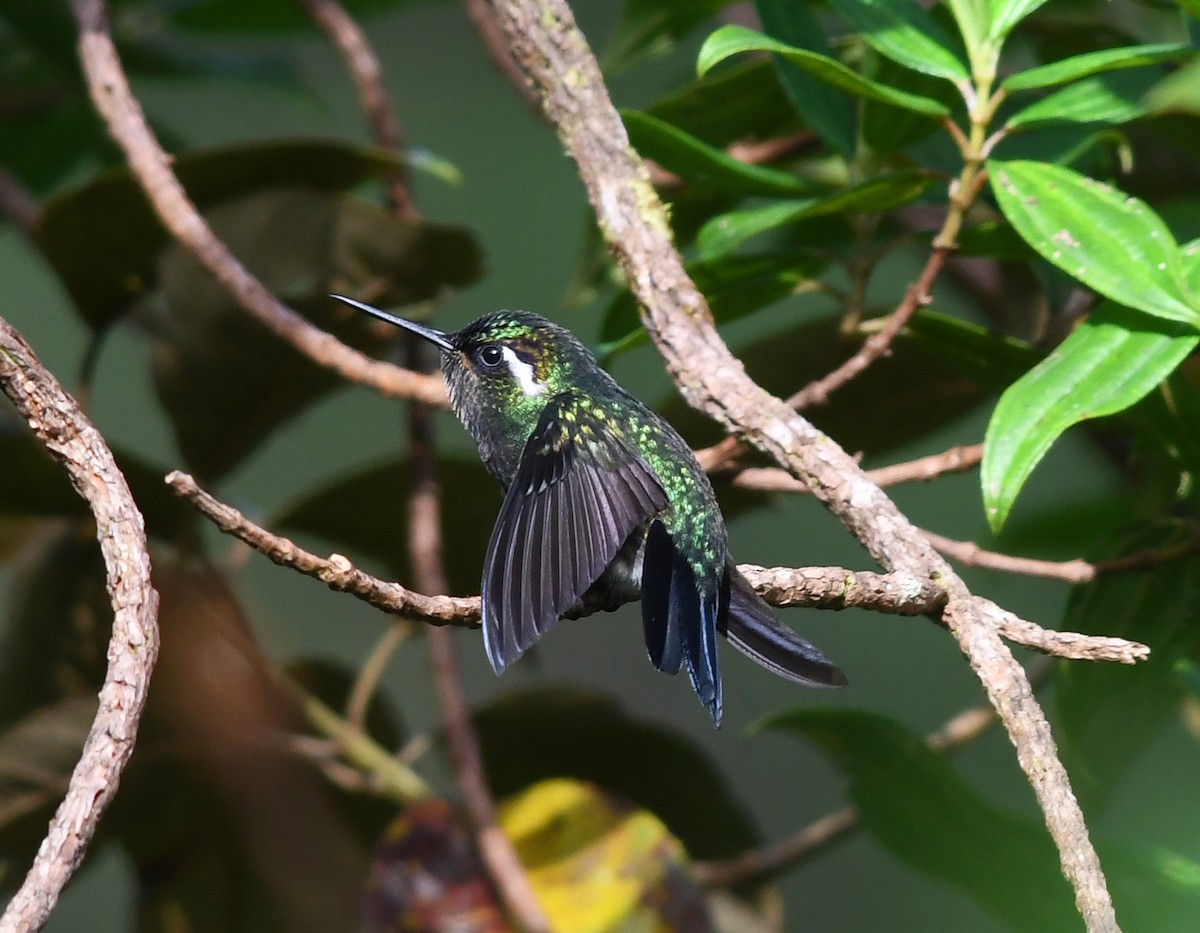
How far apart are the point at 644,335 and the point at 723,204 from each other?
17.3 inches

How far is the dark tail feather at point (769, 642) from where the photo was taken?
42.5 inches

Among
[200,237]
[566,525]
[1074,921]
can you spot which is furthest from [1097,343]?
[200,237]

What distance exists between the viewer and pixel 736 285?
1.47 m

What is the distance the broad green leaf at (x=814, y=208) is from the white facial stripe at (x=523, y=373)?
26 centimetres

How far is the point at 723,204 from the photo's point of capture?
1693mm

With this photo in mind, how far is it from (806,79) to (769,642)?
0.66m

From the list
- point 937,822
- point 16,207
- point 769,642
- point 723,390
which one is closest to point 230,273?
point 723,390

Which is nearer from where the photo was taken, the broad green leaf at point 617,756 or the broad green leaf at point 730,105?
the broad green leaf at point 730,105

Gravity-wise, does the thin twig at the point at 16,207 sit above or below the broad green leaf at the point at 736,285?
above

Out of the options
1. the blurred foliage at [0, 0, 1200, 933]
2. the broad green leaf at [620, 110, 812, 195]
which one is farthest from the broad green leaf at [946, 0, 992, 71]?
the broad green leaf at [620, 110, 812, 195]

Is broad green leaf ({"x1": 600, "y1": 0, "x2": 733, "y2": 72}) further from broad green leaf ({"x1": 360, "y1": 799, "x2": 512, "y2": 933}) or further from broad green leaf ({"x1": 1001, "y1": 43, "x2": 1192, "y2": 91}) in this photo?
broad green leaf ({"x1": 360, "y1": 799, "x2": 512, "y2": 933})

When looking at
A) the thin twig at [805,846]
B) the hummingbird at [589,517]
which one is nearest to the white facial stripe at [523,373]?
the hummingbird at [589,517]

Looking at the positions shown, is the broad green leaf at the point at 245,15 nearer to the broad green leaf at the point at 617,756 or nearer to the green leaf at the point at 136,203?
the green leaf at the point at 136,203

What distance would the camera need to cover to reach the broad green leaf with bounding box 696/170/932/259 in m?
1.25
